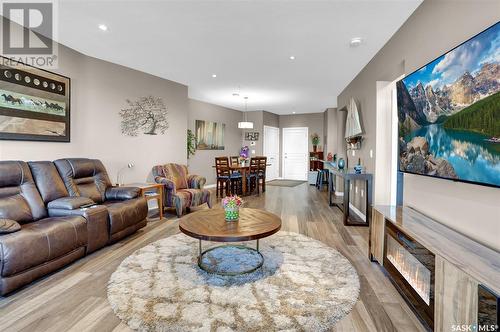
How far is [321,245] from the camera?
330 cm

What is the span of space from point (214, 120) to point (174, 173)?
3.48 metres

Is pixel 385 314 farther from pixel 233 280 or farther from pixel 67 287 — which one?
pixel 67 287

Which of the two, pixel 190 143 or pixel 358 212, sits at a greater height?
pixel 190 143

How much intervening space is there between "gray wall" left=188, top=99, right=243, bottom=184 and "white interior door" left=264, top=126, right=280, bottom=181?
102 centimetres

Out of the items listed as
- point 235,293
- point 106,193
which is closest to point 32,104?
point 106,193

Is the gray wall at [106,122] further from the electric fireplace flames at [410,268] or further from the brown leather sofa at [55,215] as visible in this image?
the electric fireplace flames at [410,268]

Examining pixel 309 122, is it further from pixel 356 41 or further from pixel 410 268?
pixel 410 268

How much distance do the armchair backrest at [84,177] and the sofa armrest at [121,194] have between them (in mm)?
90

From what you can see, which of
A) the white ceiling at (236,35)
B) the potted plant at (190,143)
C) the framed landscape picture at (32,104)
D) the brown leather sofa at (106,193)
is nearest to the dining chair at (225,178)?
the potted plant at (190,143)

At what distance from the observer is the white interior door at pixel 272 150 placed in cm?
980

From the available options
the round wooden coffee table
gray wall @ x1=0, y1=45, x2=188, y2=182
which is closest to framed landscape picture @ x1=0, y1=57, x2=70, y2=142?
gray wall @ x1=0, y1=45, x2=188, y2=182

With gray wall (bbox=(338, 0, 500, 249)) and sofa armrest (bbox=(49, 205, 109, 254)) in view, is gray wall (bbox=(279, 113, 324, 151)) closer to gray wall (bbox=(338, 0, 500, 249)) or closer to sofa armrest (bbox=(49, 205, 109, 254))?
gray wall (bbox=(338, 0, 500, 249))

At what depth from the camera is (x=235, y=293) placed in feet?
7.14

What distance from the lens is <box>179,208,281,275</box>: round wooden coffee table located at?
7.60 ft
